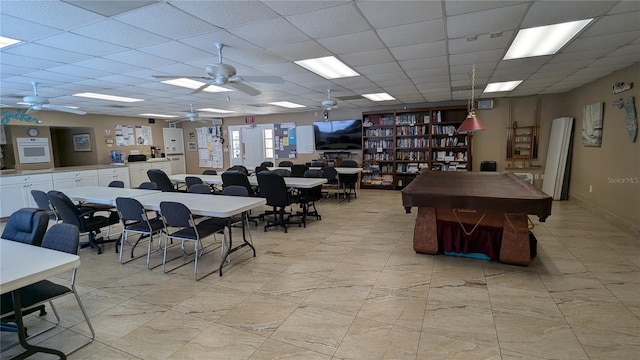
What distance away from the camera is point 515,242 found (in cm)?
329

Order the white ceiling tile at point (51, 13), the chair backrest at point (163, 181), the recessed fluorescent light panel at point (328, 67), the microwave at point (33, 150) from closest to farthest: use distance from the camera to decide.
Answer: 1. the white ceiling tile at point (51, 13)
2. the recessed fluorescent light panel at point (328, 67)
3. the chair backrest at point (163, 181)
4. the microwave at point (33, 150)

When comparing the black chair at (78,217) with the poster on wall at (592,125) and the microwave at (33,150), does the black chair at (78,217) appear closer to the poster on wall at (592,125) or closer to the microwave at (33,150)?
the microwave at (33,150)

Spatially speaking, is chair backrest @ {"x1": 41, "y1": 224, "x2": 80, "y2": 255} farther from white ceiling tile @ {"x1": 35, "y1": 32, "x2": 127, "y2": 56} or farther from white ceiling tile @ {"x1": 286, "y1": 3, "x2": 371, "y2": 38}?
white ceiling tile @ {"x1": 286, "y1": 3, "x2": 371, "y2": 38}

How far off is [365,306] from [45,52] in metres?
4.39

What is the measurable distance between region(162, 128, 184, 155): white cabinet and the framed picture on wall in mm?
2324

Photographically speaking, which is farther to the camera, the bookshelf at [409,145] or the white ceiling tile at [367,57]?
the bookshelf at [409,145]

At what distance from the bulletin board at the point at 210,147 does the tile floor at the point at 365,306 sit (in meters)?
7.59

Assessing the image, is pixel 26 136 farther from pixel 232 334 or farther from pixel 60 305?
pixel 232 334

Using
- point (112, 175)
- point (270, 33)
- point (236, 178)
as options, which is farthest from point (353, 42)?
point (112, 175)

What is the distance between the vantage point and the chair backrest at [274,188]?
186 inches

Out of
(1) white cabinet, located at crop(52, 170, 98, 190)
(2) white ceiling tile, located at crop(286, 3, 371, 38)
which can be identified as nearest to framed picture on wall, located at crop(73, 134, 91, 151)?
(1) white cabinet, located at crop(52, 170, 98, 190)

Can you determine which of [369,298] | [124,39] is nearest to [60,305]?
[124,39]

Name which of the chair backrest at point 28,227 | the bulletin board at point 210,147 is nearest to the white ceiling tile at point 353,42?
the chair backrest at point 28,227

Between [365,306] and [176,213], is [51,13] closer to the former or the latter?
[176,213]
